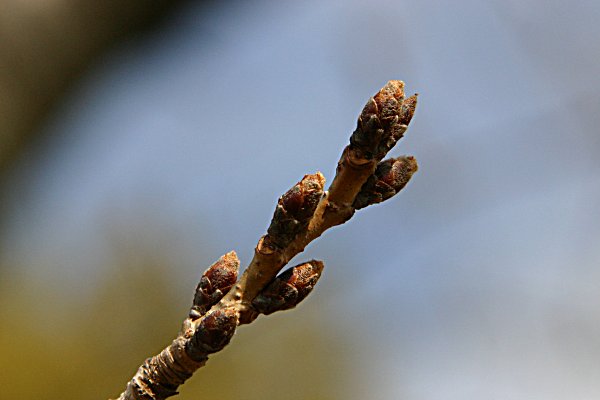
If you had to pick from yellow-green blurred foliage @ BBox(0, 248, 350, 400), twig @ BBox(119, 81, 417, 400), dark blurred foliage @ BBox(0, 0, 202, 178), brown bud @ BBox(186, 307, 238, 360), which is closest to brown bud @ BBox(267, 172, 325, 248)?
twig @ BBox(119, 81, 417, 400)

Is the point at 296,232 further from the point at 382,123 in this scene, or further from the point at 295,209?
the point at 382,123

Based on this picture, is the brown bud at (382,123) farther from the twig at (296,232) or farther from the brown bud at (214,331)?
the brown bud at (214,331)

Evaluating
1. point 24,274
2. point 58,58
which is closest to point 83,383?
point 24,274

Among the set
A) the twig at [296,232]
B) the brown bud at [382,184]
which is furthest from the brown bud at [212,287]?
the brown bud at [382,184]

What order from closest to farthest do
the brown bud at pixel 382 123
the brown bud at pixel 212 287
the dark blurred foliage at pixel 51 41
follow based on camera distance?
the brown bud at pixel 382 123
the brown bud at pixel 212 287
the dark blurred foliage at pixel 51 41

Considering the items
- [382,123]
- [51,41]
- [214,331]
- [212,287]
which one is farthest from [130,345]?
[382,123]

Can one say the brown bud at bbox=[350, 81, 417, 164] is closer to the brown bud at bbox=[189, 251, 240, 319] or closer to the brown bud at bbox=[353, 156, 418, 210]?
the brown bud at bbox=[353, 156, 418, 210]

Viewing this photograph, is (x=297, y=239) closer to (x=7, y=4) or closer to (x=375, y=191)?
(x=375, y=191)
